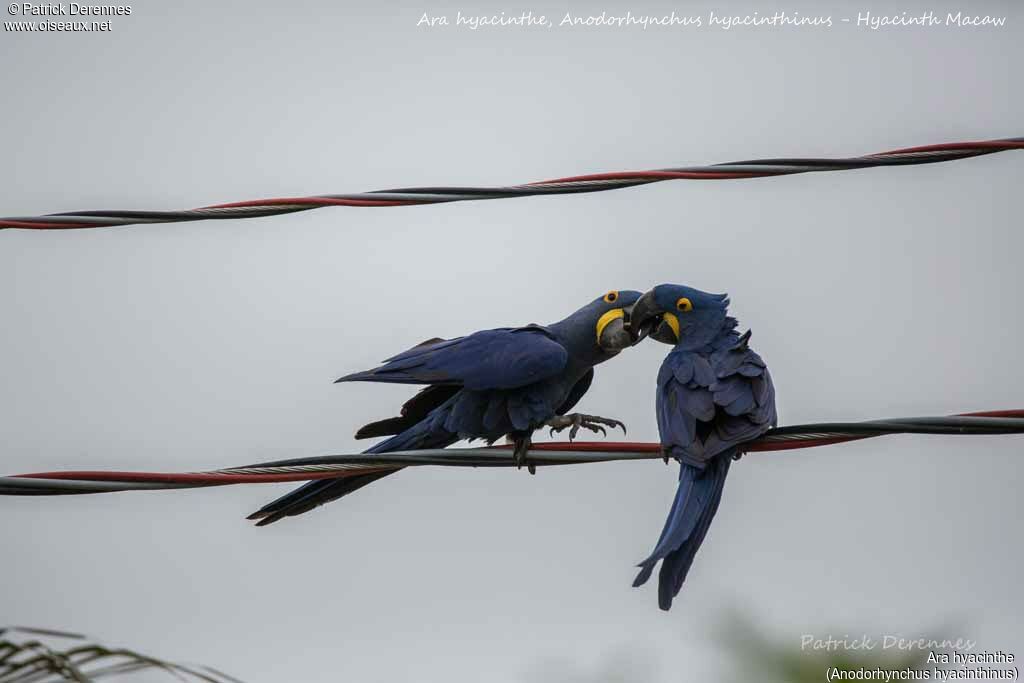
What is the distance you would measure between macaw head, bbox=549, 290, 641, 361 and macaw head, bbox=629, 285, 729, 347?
74mm

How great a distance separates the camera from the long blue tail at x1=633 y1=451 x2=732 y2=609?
16.1 ft

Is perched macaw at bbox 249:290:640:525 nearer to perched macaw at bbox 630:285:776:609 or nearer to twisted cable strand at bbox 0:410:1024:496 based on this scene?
perched macaw at bbox 630:285:776:609

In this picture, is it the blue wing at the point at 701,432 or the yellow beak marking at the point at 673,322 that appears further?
the yellow beak marking at the point at 673,322

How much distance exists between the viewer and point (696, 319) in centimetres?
596

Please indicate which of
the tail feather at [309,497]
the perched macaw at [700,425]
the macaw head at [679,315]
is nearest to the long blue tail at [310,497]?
the tail feather at [309,497]

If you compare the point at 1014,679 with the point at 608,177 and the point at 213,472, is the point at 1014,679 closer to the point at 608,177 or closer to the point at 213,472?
the point at 608,177

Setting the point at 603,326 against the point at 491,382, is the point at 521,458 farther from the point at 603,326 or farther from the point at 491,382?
the point at 603,326

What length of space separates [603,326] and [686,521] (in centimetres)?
148

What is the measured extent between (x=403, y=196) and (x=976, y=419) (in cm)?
223

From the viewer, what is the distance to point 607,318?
629cm

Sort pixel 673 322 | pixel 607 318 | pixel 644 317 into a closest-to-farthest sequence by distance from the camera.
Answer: pixel 673 322
pixel 644 317
pixel 607 318

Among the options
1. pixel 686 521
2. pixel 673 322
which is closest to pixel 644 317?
pixel 673 322

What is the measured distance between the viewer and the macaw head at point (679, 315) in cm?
593

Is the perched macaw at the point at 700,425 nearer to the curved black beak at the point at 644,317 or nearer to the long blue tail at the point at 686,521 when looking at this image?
the long blue tail at the point at 686,521
